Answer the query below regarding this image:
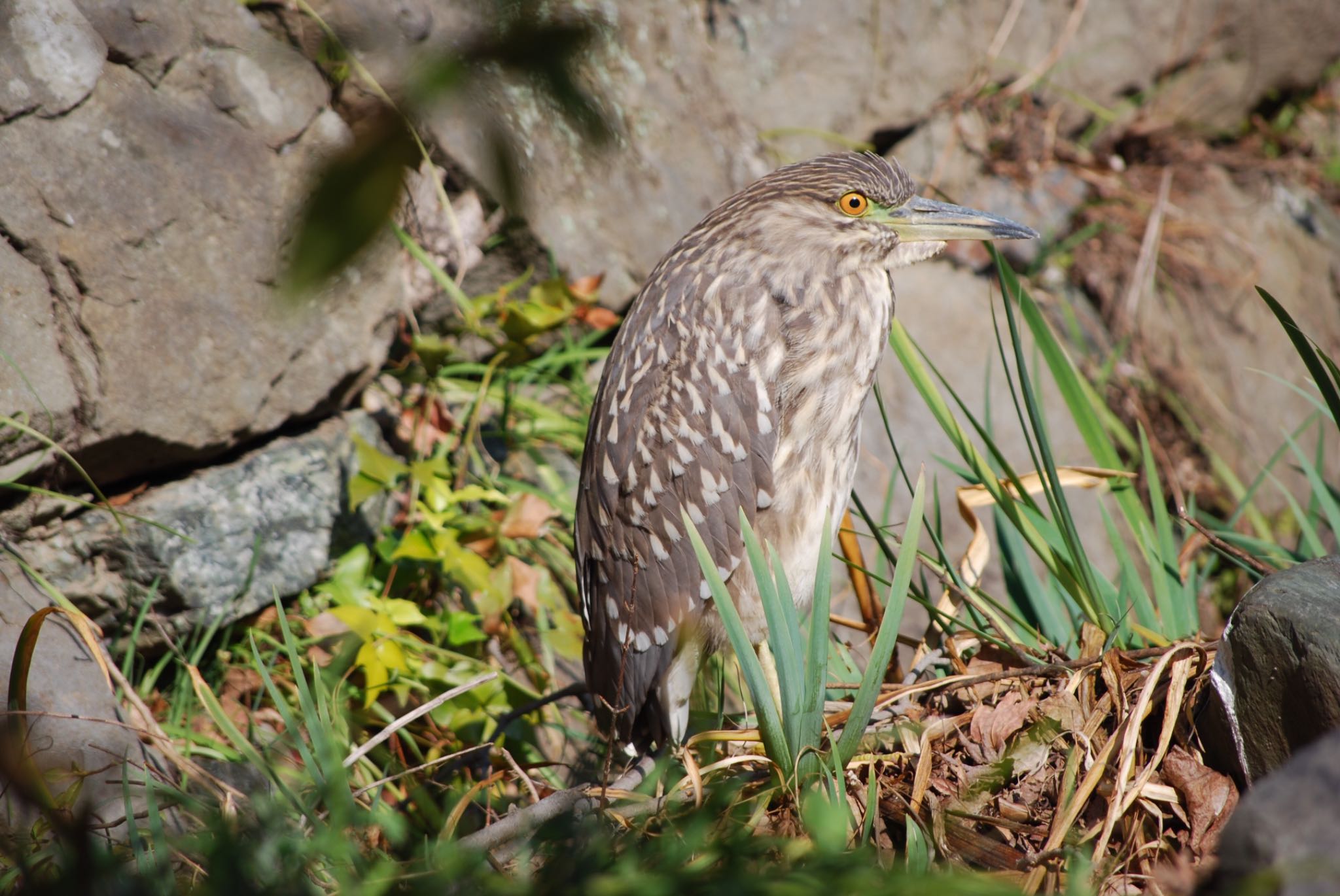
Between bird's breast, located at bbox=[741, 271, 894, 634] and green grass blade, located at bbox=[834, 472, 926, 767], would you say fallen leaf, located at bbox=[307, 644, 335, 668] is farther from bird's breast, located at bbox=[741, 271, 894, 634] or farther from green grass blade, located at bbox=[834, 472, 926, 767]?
green grass blade, located at bbox=[834, 472, 926, 767]

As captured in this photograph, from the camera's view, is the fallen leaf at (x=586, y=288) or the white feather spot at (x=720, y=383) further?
the fallen leaf at (x=586, y=288)

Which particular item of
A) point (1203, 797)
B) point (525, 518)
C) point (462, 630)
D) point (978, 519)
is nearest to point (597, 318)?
point (525, 518)

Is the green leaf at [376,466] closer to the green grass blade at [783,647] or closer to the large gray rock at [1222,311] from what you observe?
the green grass blade at [783,647]

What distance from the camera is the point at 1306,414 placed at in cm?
526

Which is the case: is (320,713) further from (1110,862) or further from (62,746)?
(1110,862)

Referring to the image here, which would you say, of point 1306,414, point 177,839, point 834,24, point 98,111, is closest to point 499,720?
point 177,839

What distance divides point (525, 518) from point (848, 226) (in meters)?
1.40

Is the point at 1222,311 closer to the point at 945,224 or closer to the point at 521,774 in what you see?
the point at 945,224

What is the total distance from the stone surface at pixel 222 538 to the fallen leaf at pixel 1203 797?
216cm

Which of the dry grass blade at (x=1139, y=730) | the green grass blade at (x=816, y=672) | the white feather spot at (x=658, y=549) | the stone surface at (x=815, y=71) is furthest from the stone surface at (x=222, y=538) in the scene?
the dry grass blade at (x=1139, y=730)

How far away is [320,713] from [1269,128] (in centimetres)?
653

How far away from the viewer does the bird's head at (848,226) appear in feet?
8.23

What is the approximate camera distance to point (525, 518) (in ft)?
10.3

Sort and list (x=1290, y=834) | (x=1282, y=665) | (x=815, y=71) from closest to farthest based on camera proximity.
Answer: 1. (x=1290, y=834)
2. (x=1282, y=665)
3. (x=815, y=71)
